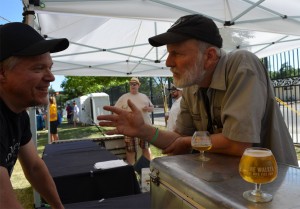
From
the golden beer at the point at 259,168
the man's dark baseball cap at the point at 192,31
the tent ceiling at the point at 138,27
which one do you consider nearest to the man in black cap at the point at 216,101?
the man's dark baseball cap at the point at 192,31

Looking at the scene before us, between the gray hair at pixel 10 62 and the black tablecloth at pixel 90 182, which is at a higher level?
the gray hair at pixel 10 62

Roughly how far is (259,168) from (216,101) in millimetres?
908

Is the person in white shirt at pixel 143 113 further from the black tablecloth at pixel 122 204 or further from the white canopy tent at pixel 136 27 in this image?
the black tablecloth at pixel 122 204

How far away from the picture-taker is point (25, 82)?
1434 mm

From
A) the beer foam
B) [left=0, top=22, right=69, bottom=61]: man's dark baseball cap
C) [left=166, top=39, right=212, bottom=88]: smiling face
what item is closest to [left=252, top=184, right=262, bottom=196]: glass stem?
the beer foam

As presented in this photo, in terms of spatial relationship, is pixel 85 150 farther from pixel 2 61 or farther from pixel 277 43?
pixel 277 43

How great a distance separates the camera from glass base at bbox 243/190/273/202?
0.88 metres

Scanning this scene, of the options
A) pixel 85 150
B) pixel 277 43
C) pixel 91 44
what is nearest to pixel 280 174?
pixel 85 150

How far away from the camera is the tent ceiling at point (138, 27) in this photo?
140 inches

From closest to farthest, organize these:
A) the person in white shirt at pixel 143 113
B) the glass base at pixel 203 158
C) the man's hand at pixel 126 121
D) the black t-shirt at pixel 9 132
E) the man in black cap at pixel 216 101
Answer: the black t-shirt at pixel 9 132, the glass base at pixel 203 158, the man in black cap at pixel 216 101, the man's hand at pixel 126 121, the person in white shirt at pixel 143 113

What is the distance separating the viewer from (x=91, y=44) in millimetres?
6363

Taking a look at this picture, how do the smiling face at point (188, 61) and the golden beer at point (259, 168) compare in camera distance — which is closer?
the golden beer at point (259, 168)

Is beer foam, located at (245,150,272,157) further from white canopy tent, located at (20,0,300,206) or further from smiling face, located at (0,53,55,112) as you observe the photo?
white canopy tent, located at (20,0,300,206)

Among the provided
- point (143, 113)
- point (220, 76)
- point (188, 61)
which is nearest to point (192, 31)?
point (188, 61)
